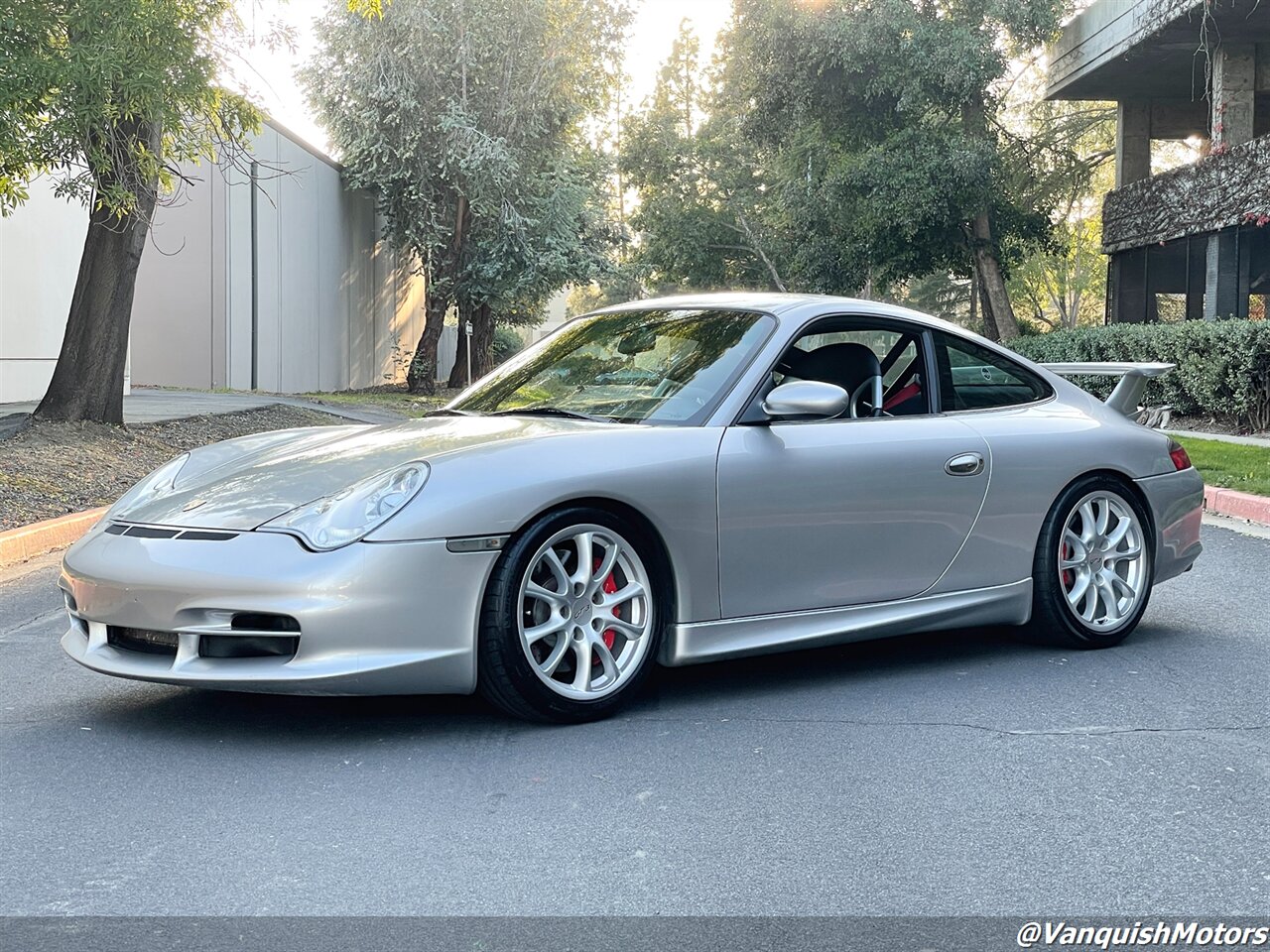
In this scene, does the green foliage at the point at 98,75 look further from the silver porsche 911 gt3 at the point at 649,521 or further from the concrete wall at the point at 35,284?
the concrete wall at the point at 35,284

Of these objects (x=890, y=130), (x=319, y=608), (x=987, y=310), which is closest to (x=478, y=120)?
(x=890, y=130)

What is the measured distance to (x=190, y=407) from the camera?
19797mm

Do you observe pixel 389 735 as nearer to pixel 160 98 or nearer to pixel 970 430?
pixel 970 430

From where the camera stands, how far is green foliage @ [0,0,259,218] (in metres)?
10.5

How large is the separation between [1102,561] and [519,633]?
281 centimetres

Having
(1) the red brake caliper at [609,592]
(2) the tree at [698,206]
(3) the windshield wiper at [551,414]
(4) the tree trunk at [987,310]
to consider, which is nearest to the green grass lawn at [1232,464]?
(3) the windshield wiper at [551,414]

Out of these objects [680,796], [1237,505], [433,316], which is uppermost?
[433,316]

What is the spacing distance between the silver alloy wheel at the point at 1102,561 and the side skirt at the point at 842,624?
0.26m

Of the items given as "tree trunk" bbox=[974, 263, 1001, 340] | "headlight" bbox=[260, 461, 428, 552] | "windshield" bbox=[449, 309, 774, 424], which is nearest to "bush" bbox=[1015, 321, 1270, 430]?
"tree trunk" bbox=[974, 263, 1001, 340]

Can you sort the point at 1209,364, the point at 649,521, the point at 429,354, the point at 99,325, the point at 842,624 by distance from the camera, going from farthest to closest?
the point at 429,354, the point at 1209,364, the point at 99,325, the point at 842,624, the point at 649,521

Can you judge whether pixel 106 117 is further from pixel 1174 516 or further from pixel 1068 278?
pixel 1068 278

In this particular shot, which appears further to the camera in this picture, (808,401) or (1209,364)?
(1209,364)

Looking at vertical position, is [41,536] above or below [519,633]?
below

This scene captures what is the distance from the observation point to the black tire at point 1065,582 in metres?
5.95
